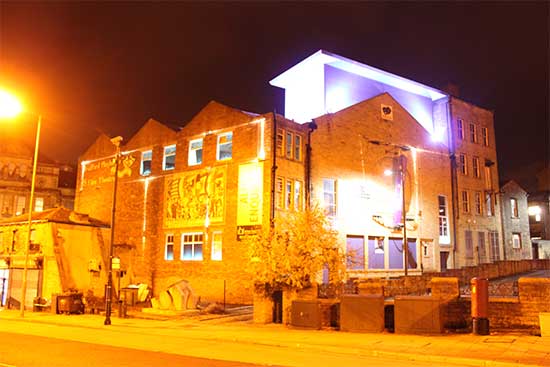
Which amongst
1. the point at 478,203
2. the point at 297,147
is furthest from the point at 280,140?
the point at 478,203

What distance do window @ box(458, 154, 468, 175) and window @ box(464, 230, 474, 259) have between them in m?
5.14

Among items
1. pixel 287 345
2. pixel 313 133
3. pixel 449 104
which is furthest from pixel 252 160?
pixel 449 104

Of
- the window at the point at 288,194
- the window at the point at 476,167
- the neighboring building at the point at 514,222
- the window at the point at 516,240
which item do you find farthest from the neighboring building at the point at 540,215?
the window at the point at 288,194

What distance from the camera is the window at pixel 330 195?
1275 inches

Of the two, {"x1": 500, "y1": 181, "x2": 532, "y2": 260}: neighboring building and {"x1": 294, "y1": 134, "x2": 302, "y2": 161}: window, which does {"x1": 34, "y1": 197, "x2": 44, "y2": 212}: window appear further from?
{"x1": 500, "y1": 181, "x2": 532, "y2": 260}: neighboring building

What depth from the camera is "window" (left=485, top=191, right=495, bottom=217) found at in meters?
42.9

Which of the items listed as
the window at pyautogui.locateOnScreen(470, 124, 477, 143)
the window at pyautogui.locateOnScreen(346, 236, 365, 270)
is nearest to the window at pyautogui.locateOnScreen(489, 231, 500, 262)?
the window at pyautogui.locateOnScreen(470, 124, 477, 143)

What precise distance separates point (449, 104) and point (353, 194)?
1460cm

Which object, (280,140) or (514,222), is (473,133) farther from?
(280,140)

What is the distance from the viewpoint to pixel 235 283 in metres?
28.5

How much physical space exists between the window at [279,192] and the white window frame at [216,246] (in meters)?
4.24

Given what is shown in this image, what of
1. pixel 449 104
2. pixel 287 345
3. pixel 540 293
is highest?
pixel 449 104

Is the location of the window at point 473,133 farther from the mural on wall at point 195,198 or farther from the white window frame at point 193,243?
the white window frame at point 193,243

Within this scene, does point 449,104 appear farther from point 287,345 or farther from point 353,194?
point 287,345
